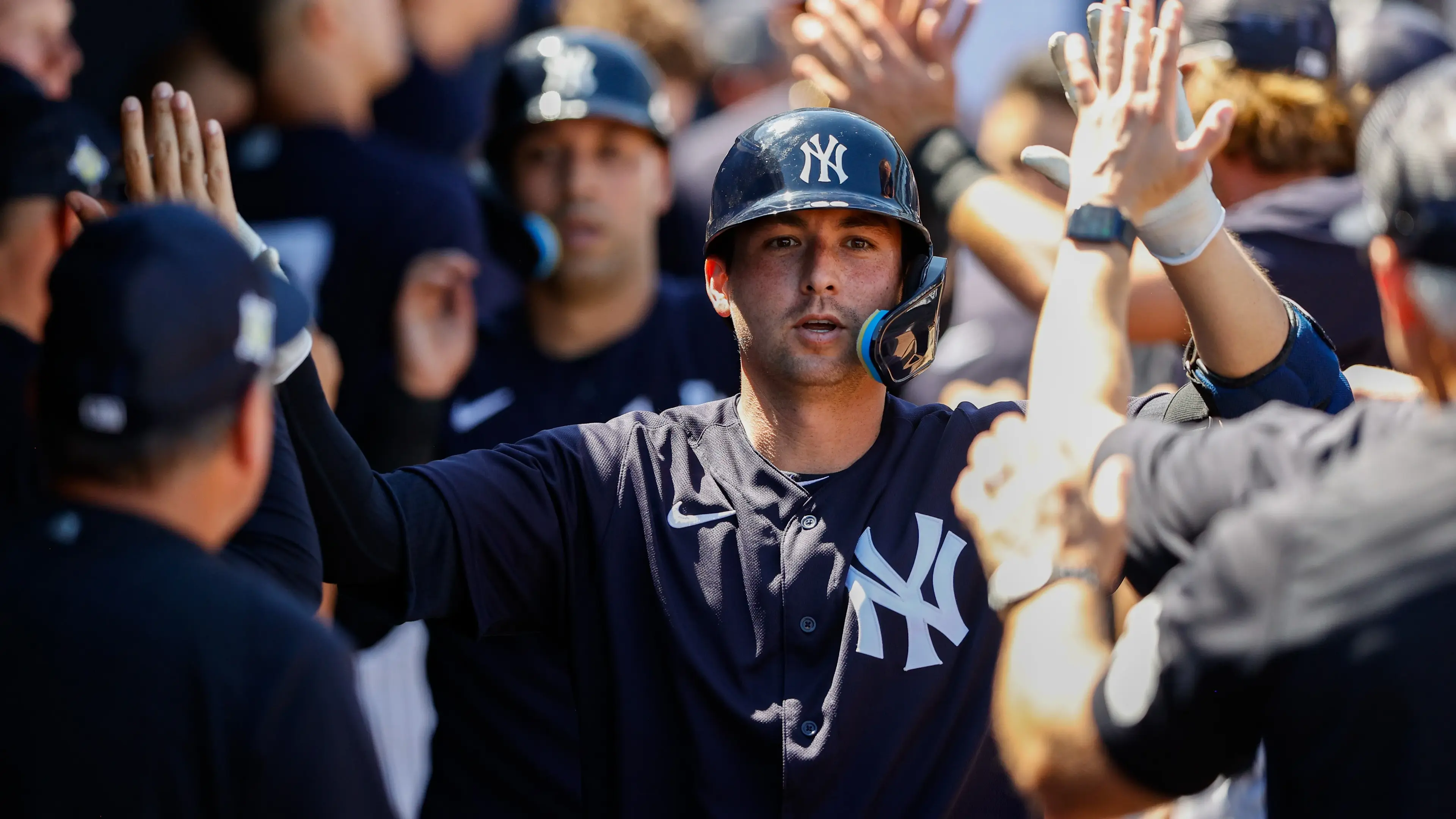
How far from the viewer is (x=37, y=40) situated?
4.03 meters

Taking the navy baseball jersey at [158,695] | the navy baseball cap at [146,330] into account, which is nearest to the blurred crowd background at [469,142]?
the navy baseball cap at [146,330]

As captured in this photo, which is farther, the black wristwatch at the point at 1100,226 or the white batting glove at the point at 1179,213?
the white batting glove at the point at 1179,213

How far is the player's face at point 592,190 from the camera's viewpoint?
482cm

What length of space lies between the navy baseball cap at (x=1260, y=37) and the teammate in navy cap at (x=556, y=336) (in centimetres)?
160

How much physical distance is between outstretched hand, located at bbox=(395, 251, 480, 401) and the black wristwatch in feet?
7.94

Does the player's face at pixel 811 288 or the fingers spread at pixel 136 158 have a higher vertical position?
the fingers spread at pixel 136 158

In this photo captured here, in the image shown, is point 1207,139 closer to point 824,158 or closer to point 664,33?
point 824,158

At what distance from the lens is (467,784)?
149 inches

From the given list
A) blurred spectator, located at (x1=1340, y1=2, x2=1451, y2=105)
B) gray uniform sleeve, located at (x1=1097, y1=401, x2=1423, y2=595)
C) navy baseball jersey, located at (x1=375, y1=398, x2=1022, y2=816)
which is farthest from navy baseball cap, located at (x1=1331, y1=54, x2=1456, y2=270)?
blurred spectator, located at (x1=1340, y1=2, x2=1451, y2=105)

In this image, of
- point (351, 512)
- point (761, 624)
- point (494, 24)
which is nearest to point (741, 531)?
point (761, 624)

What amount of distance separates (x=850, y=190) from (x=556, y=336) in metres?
1.81

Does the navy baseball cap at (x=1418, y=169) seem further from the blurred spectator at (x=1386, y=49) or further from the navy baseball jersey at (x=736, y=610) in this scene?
the blurred spectator at (x=1386, y=49)

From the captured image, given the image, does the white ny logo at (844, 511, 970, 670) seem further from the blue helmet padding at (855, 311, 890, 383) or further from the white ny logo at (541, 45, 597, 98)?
the white ny logo at (541, 45, 597, 98)

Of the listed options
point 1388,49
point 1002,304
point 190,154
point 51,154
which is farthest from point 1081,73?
point 1388,49
